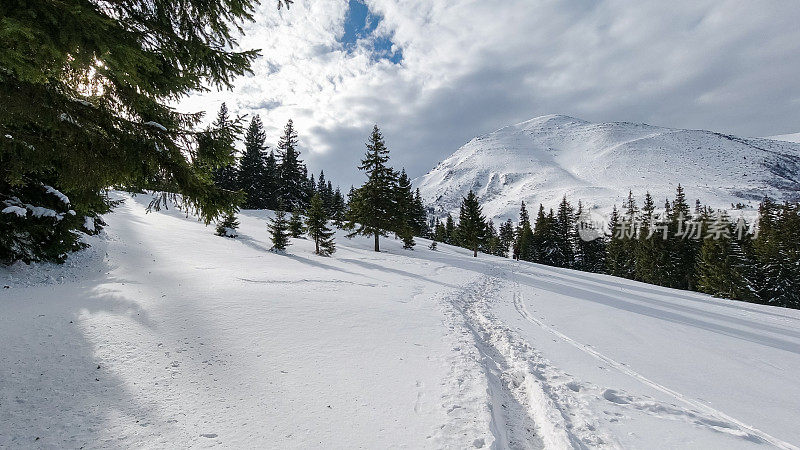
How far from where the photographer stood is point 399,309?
9969mm

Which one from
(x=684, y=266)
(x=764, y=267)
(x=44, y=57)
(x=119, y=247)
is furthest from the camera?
(x=684, y=266)

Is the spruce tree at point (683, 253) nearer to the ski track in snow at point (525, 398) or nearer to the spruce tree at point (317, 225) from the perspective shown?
the spruce tree at point (317, 225)

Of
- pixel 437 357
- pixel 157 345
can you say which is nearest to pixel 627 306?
pixel 437 357

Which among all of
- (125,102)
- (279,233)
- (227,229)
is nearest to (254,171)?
(227,229)

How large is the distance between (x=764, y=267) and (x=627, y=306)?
3078cm

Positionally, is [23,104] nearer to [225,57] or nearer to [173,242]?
[225,57]

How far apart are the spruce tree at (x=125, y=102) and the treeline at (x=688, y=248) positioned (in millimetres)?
36930

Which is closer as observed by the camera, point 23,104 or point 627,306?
point 23,104

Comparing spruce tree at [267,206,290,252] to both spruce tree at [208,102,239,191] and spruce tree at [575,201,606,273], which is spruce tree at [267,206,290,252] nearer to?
spruce tree at [208,102,239,191]

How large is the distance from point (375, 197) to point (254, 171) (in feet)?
88.9

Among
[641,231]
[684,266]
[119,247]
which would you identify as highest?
[641,231]

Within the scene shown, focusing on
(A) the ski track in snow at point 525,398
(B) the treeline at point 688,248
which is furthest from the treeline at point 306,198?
(B) the treeline at point 688,248

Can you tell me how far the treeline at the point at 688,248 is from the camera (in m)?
31.6

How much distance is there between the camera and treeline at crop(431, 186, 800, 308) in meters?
31.6
